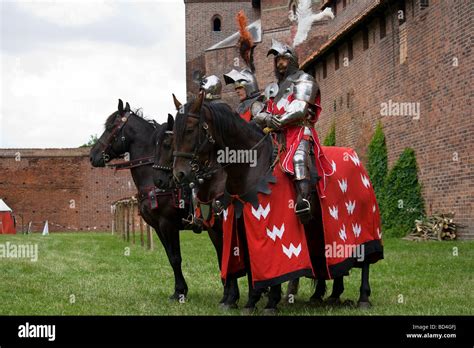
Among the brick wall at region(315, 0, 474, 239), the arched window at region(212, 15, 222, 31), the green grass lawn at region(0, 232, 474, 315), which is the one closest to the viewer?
the green grass lawn at region(0, 232, 474, 315)

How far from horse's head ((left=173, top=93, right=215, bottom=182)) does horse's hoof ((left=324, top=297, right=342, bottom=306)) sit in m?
2.46

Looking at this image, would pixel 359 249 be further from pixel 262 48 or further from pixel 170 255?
pixel 262 48

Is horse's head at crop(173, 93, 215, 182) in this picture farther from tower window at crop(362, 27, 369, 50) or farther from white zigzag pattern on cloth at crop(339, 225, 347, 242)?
tower window at crop(362, 27, 369, 50)

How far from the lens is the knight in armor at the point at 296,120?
23.5 feet

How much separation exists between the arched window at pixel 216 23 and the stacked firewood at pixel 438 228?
139 ft

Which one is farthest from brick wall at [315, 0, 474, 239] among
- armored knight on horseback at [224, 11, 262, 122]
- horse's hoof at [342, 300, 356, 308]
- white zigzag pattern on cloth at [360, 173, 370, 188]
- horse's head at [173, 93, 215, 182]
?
horse's head at [173, 93, 215, 182]

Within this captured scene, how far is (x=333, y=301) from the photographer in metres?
8.44

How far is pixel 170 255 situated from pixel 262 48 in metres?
34.9

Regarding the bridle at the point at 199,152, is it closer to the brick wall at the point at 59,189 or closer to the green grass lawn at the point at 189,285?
the green grass lawn at the point at 189,285

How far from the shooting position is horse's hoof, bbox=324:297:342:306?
327 inches

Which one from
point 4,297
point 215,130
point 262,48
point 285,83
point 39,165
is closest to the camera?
point 215,130

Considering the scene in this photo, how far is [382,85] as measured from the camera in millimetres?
23844

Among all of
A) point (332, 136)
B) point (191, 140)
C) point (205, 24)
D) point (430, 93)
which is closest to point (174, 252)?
point (191, 140)
